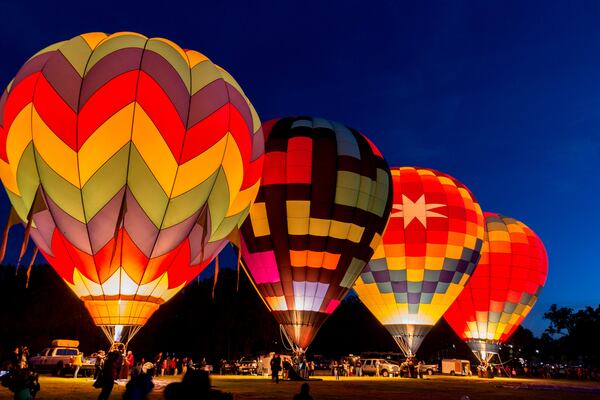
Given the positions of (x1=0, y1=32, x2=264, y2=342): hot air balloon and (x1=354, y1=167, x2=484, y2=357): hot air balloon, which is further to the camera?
(x1=354, y1=167, x2=484, y2=357): hot air balloon

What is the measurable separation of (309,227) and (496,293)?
16722mm

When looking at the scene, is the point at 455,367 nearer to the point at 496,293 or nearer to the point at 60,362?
the point at 496,293

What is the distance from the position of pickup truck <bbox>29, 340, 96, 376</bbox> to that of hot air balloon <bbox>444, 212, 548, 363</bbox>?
2075 centimetres

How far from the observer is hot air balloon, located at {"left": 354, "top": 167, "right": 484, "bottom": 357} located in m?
27.0

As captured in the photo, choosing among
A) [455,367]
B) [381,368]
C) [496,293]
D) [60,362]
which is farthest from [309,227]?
[455,367]

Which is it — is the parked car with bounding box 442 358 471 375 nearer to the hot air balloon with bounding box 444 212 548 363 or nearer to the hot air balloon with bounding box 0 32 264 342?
the hot air balloon with bounding box 444 212 548 363

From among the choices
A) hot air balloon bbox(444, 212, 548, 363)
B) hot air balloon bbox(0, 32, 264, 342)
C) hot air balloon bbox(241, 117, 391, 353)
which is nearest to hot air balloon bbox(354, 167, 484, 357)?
hot air balloon bbox(241, 117, 391, 353)

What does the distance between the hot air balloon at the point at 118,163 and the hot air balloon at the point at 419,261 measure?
14011mm

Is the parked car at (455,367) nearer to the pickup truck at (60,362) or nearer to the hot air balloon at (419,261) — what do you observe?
the hot air balloon at (419,261)

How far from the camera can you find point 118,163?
13.3 meters

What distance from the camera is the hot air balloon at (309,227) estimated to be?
838 inches

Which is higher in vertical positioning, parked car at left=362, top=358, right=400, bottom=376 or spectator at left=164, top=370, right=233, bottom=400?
parked car at left=362, top=358, right=400, bottom=376

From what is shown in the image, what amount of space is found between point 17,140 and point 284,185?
32.5ft

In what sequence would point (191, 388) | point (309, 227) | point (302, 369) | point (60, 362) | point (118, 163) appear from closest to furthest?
point (191, 388)
point (118, 163)
point (309, 227)
point (302, 369)
point (60, 362)
